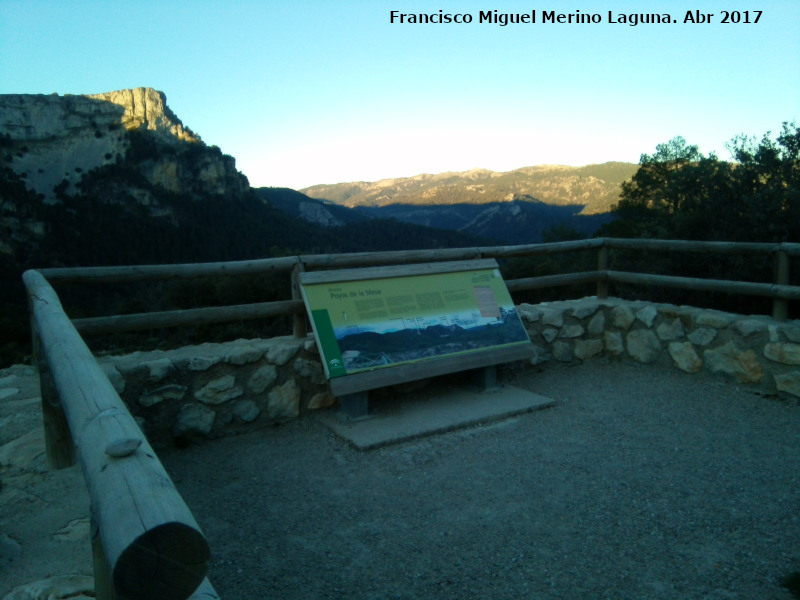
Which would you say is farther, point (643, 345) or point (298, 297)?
point (643, 345)

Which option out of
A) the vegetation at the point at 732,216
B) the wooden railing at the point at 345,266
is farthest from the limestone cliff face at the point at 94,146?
the wooden railing at the point at 345,266

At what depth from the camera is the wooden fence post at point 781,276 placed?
15.2 feet

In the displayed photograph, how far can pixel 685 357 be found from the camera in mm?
5355

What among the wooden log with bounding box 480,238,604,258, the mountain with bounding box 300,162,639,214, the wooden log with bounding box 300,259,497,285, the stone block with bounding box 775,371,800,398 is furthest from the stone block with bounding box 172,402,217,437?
the mountain with bounding box 300,162,639,214

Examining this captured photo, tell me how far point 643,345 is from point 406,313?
8.23 ft

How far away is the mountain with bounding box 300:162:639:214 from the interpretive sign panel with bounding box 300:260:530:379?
28778 millimetres

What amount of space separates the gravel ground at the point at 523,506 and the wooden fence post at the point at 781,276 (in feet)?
2.25

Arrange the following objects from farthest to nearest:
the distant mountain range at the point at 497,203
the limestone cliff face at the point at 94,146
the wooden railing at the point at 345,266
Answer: the limestone cliff face at the point at 94,146, the distant mountain range at the point at 497,203, the wooden railing at the point at 345,266

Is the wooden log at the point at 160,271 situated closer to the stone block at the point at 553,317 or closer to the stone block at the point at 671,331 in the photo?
the stone block at the point at 553,317

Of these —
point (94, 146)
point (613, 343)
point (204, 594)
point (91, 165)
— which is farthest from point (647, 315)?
point (94, 146)

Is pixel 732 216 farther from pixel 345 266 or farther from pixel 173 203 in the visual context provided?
pixel 173 203

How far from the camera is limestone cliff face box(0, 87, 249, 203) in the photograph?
44384 millimetres

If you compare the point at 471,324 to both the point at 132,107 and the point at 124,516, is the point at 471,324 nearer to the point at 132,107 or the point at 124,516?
the point at 124,516

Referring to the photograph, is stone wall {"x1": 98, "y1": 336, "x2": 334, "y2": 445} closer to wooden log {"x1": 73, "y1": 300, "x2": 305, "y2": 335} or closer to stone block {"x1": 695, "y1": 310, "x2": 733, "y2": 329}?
wooden log {"x1": 73, "y1": 300, "x2": 305, "y2": 335}
